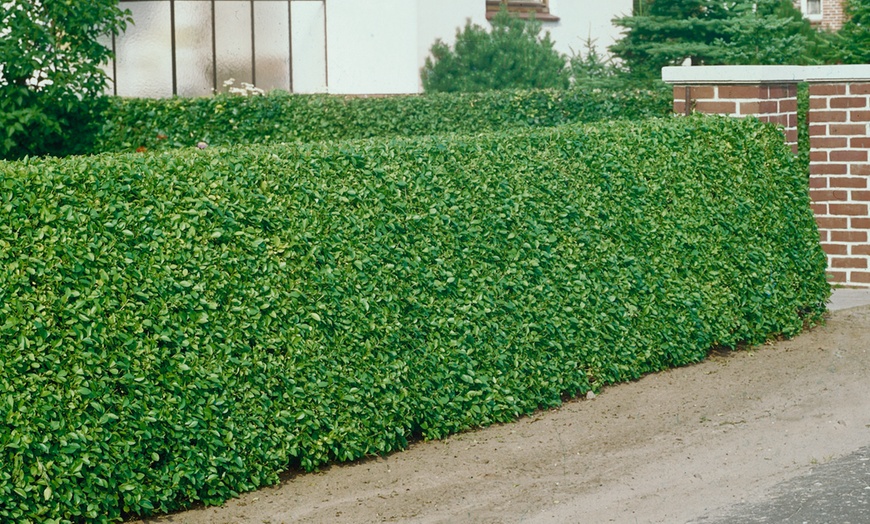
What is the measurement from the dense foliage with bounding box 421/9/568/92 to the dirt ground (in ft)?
38.5

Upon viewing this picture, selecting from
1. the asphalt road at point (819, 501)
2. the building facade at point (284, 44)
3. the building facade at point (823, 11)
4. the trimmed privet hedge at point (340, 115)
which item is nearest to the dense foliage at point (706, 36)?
the building facade at point (284, 44)

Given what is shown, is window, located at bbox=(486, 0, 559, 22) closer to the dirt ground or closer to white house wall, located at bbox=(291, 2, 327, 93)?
white house wall, located at bbox=(291, 2, 327, 93)

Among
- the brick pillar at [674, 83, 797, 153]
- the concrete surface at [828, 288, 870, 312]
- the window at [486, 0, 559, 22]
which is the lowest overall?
the concrete surface at [828, 288, 870, 312]

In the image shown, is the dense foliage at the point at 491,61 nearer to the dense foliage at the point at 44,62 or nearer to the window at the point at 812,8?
the dense foliage at the point at 44,62

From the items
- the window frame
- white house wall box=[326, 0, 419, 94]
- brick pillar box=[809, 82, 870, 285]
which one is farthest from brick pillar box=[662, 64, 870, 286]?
the window frame

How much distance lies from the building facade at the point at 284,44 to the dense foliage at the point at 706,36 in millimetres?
2623

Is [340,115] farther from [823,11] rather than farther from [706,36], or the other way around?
[823,11]

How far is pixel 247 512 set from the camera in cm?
558

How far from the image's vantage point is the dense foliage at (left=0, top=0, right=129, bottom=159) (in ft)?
36.5

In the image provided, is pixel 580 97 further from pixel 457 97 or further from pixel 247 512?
pixel 247 512

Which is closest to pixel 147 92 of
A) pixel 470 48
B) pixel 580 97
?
pixel 470 48

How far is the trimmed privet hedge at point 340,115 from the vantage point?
502 inches

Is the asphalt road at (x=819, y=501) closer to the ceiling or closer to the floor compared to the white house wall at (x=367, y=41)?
closer to the floor

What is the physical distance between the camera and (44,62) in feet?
37.1
